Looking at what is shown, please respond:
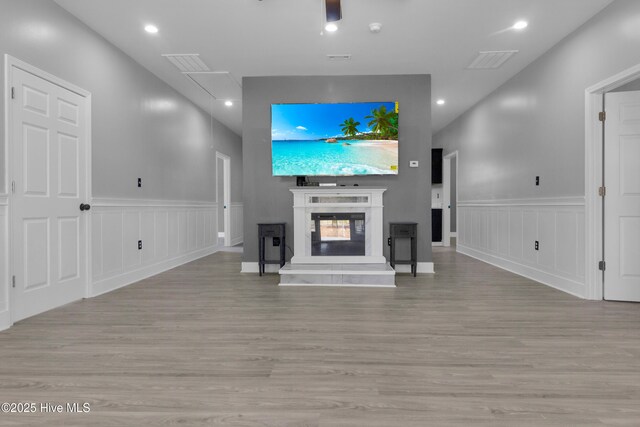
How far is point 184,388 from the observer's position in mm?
1684

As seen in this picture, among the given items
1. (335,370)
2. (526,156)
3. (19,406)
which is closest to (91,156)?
(19,406)

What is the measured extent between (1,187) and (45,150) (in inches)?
21.7

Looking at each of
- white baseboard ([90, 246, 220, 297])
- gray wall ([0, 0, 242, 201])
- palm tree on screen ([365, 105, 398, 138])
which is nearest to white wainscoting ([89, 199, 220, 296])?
white baseboard ([90, 246, 220, 297])

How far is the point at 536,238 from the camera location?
171 inches

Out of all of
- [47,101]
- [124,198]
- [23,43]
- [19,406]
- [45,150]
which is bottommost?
[19,406]

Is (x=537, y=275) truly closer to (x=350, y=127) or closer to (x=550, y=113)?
(x=550, y=113)

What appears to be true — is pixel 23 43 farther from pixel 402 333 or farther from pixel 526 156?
pixel 526 156

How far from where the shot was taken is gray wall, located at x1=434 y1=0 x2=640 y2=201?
10.2ft

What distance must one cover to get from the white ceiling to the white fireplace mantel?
62.6 inches

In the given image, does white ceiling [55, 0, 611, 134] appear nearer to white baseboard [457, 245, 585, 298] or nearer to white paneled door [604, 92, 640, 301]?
white paneled door [604, 92, 640, 301]

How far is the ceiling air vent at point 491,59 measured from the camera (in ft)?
13.6

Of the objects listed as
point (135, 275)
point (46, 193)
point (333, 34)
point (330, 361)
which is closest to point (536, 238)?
point (333, 34)

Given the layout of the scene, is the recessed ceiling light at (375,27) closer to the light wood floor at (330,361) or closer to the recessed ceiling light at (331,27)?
the recessed ceiling light at (331,27)

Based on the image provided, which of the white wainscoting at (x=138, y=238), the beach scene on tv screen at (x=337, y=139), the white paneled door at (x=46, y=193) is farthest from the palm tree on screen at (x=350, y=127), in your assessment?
the white paneled door at (x=46, y=193)
